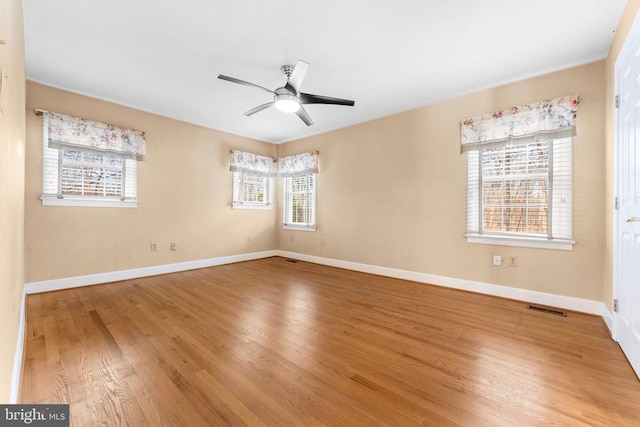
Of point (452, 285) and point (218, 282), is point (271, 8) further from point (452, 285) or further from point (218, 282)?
point (452, 285)

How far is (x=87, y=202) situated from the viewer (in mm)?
3543

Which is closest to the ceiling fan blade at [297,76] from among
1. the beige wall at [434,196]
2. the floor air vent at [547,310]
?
the beige wall at [434,196]

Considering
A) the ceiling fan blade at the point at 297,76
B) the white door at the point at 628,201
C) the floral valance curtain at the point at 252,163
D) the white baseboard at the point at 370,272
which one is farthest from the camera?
the floral valance curtain at the point at 252,163

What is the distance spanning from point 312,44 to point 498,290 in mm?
3379

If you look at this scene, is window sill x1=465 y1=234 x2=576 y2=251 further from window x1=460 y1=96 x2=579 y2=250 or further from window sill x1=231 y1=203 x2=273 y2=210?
window sill x1=231 y1=203 x2=273 y2=210

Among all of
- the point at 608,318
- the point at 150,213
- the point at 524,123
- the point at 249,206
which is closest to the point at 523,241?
the point at 608,318

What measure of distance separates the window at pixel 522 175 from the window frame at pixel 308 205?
8.84 ft

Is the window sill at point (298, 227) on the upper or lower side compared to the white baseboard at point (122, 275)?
upper

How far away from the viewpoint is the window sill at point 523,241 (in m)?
2.80

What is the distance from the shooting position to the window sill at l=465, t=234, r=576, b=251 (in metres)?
2.80

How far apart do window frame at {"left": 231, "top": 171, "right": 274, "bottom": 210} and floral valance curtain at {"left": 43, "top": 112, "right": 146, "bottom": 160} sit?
157 centimetres

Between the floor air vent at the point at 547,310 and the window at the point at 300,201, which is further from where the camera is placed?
the window at the point at 300,201

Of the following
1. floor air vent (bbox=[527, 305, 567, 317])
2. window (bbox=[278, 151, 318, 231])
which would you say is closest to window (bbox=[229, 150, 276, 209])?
window (bbox=[278, 151, 318, 231])

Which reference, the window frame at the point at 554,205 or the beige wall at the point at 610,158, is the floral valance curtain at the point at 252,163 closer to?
the window frame at the point at 554,205
